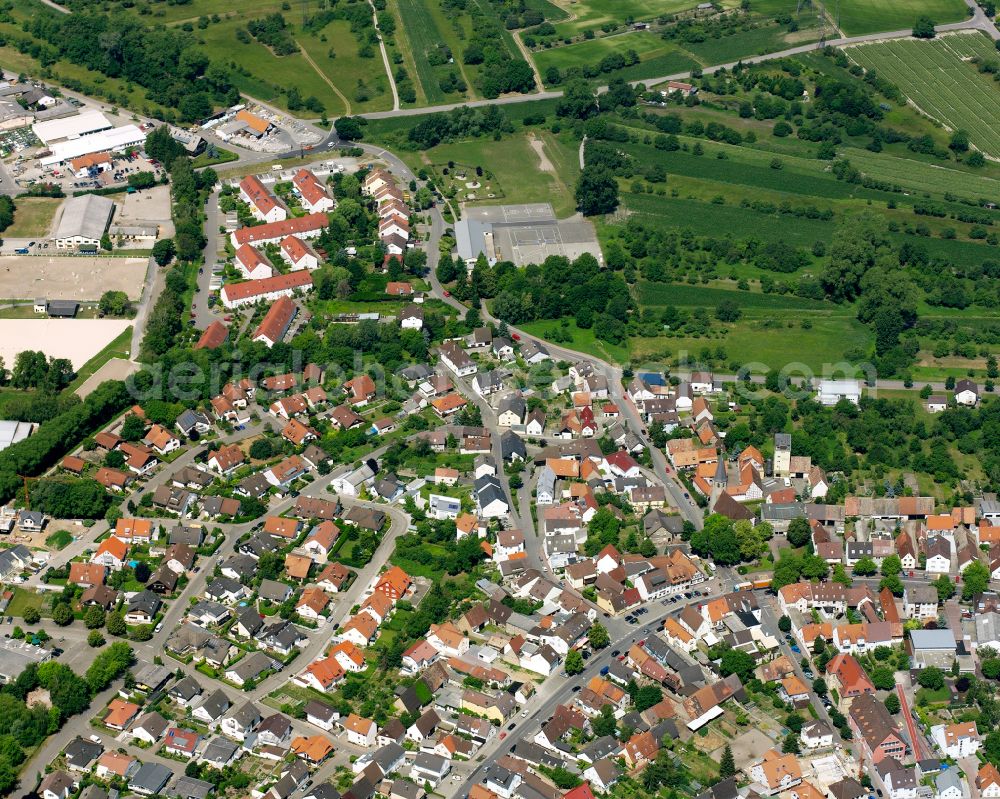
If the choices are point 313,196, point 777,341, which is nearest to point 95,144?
point 313,196

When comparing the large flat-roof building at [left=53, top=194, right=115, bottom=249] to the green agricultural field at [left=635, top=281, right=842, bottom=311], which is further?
the large flat-roof building at [left=53, top=194, right=115, bottom=249]

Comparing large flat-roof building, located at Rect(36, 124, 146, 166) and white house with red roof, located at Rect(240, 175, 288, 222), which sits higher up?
white house with red roof, located at Rect(240, 175, 288, 222)

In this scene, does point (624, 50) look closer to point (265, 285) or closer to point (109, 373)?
point (265, 285)

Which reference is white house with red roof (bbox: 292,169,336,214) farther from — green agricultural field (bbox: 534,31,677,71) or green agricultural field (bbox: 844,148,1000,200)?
green agricultural field (bbox: 844,148,1000,200)

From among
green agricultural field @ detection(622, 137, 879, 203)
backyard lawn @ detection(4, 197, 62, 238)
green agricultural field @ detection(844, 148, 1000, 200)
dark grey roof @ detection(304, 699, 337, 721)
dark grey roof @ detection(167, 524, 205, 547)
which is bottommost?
green agricultural field @ detection(844, 148, 1000, 200)

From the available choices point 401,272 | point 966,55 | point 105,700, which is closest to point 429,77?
point 401,272

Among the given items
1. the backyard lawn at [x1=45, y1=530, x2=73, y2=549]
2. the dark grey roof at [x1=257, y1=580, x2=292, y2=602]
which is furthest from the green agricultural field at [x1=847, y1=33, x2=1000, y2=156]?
the backyard lawn at [x1=45, y1=530, x2=73, y2=549]

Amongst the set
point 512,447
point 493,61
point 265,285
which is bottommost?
point 493,61
